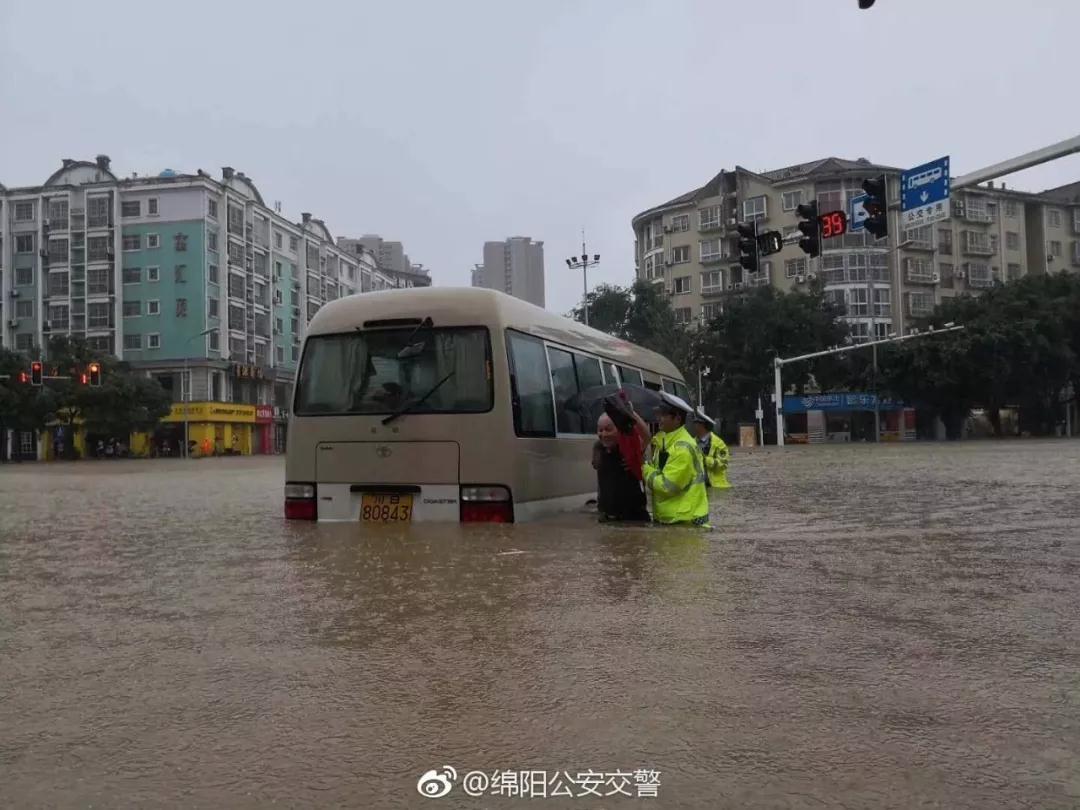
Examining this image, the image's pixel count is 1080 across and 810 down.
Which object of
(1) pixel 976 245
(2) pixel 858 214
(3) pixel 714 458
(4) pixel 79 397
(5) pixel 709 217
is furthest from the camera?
(5) pixel 709 217

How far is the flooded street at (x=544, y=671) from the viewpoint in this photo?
2.97 meters

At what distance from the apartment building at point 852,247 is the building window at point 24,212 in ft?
145

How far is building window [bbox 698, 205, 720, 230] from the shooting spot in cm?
7312

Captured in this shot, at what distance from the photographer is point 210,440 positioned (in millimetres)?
63812

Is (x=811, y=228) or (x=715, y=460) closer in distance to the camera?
(x=715, y=460)

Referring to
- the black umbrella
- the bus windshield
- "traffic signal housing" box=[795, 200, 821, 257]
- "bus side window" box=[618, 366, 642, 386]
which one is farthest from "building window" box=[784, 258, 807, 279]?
the bus windshield

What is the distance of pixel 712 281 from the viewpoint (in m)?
74.3

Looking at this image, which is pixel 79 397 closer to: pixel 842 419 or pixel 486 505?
pixel 842 419

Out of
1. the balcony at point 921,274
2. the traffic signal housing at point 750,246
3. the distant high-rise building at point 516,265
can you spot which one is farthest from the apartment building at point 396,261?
the traffic signal housing at point 750,246

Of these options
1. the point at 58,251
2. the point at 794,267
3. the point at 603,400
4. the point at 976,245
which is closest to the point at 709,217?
the point at 794,267

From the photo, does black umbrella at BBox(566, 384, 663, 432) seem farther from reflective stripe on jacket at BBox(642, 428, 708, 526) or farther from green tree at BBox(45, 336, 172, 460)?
green tree at BBox(45, 336, 172, 460)

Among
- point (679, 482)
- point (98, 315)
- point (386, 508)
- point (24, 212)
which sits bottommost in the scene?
point (386, 508)

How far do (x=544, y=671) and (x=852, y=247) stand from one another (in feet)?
221

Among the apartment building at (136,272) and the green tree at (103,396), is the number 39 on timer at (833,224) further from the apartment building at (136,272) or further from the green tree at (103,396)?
the apartment building at (136,272)
